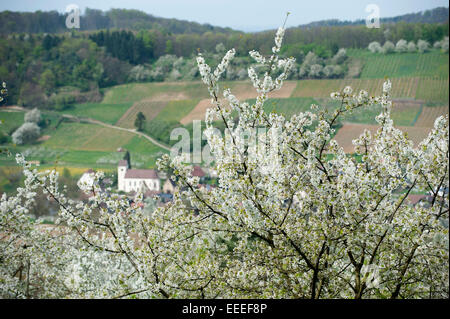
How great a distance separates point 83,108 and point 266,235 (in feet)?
71.6

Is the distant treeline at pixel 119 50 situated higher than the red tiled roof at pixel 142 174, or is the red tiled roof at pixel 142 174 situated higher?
the distant treeline at pixel 119 50

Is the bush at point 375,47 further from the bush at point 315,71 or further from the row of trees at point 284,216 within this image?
the row of trees at point 284,216

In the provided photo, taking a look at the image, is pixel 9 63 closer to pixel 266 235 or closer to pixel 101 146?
pixel 101 146

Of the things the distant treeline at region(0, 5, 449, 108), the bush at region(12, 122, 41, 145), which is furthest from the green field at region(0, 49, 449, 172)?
the distant treeline at region(0, 5, 449, 108)

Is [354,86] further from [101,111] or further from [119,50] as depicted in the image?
[101,111]

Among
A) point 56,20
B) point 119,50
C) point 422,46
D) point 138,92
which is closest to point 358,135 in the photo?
point 56,20

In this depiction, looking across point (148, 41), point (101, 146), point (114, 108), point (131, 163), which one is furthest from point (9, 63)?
point (114, 108)

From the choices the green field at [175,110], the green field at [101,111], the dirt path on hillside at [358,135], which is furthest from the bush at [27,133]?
the dirt path on hillside at [358,135]

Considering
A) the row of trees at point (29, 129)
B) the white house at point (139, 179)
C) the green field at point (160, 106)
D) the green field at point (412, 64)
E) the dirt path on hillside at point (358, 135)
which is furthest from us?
the green field at point (412, 64)

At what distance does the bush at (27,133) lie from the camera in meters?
13.3

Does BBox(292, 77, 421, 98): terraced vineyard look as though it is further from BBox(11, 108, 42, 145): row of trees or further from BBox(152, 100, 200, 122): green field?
BBox(11, 108, 42, 145): row of trees

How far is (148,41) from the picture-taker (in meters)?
18.0

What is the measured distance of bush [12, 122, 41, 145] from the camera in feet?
43.5

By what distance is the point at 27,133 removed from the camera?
14680mm
